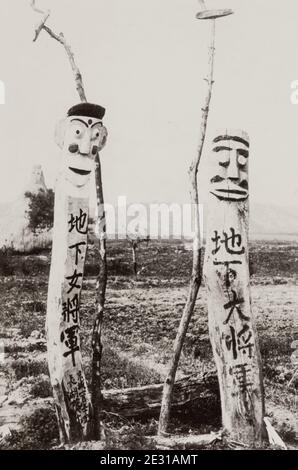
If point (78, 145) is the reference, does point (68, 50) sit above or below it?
above

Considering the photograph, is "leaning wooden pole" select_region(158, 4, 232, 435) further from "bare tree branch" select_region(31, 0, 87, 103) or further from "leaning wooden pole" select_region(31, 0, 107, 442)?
"bare tree branch" select_region(31, 0, 87, 103)

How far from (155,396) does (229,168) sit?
7.31 feet

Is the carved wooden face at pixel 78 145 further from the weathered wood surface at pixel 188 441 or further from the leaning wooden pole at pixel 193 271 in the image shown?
the weathered wood surface at pixel 188 441

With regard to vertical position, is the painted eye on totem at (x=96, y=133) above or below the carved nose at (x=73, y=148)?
above

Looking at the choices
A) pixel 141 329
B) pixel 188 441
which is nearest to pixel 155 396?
pixel 188 441

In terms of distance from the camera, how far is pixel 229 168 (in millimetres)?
5027

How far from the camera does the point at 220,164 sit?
5.04 metres

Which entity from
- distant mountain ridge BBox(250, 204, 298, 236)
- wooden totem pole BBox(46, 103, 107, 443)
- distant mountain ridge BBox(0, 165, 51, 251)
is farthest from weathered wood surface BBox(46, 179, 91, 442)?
distant mountain ridge BBox(250, 204, 298, 236)

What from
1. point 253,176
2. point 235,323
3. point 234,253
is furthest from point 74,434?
point 253,176

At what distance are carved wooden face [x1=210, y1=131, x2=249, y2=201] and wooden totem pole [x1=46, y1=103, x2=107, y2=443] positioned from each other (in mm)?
1086

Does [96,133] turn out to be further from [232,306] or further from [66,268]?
[232,306]

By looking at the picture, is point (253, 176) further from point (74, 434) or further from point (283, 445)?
point (74, 434)

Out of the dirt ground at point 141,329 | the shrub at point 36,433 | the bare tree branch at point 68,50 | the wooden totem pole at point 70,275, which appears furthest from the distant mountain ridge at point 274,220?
the shrub at point 36,433

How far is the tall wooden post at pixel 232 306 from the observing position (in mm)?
4953
